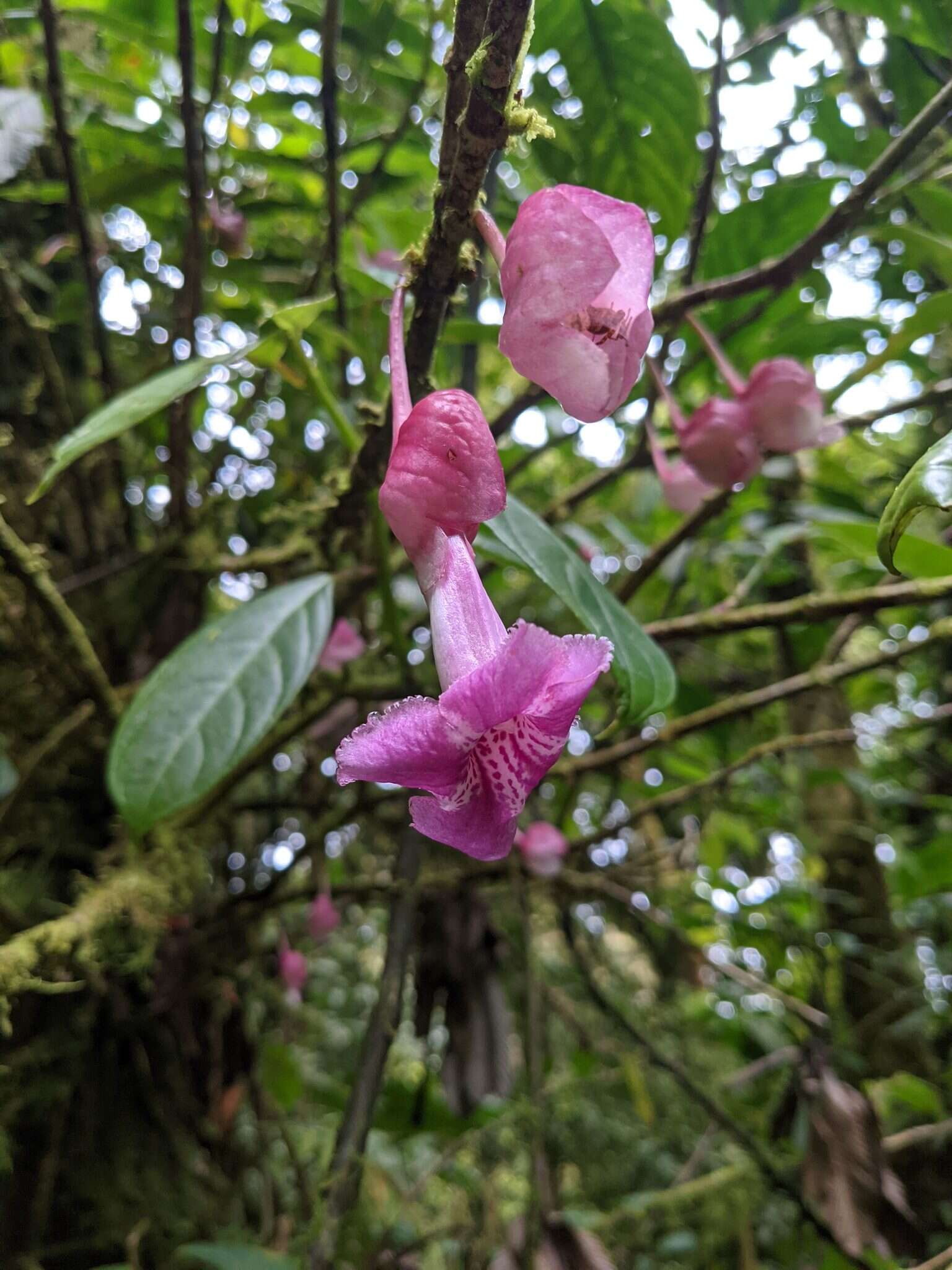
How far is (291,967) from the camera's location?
3.40 feet

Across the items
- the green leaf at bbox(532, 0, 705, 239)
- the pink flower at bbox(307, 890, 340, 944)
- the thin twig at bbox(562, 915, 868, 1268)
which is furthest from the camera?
the pink flower at bbox(307, 890, 340, 944)

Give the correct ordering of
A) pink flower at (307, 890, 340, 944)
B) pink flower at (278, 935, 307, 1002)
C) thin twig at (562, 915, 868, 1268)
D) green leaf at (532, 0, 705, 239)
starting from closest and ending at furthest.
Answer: green leaf at (532, 0, 705, 239) → thin twig at (562, 915, 868, 1268) → pink flower at (307, 890, 340, 944) → pink flower at (278, 935, 307, 1002)

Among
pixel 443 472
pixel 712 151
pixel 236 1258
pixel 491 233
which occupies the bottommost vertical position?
pixel 236 1258

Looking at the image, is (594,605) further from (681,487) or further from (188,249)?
(188,249)

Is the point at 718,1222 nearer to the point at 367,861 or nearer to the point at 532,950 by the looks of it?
the point at 532,950

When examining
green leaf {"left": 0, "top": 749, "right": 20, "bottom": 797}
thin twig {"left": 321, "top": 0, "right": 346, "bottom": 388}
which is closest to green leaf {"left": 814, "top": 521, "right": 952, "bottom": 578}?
thin twig {"left": 321, "top": 0, "right": 346, "bottom": 388}

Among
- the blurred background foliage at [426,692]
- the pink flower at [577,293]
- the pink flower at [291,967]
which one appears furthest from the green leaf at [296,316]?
the pink flower at [291,967]

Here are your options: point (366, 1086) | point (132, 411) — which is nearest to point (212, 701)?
point (132, 411)

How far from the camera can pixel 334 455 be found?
46.7 inches

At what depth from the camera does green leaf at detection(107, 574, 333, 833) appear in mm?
497

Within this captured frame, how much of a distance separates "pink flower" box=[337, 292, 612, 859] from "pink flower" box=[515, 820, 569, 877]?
2.21ft

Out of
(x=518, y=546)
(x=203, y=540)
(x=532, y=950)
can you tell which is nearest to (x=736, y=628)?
(x=518, y=546)

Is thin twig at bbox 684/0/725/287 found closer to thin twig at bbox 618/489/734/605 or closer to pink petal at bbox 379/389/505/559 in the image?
thin twig at bbox 618/489/734/605

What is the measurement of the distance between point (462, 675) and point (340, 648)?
55cm
